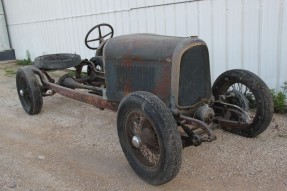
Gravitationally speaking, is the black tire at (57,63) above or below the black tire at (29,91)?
above

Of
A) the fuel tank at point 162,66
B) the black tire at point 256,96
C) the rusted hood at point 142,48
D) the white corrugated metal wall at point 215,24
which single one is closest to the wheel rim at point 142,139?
the fuel tank at point 162,66

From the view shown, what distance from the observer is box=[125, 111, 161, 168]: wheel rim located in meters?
3.39

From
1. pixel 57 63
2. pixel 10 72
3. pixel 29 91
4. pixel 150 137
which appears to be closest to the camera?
pixel 150 137

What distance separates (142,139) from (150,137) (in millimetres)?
86

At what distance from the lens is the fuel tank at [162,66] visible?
144 inches

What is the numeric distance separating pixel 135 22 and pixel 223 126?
12.9ft

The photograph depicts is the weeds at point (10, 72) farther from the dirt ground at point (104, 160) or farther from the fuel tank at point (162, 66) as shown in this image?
the fuel tank at point (162, 66)

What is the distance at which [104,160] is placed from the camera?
4074 mm

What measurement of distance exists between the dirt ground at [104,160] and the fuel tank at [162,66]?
0.69 meters

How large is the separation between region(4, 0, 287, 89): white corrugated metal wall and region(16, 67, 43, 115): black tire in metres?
2.63

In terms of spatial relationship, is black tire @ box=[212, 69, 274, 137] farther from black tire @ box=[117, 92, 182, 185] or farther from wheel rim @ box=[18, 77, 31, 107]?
wheel rim @ box=[18, 77, 31, 107]

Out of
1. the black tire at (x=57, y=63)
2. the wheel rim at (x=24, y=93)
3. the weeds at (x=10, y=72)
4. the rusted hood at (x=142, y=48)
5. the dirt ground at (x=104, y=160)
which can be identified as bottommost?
the weeds at (x=10, y=72)

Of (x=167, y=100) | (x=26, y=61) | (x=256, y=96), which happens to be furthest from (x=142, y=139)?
(x=26, y=61)

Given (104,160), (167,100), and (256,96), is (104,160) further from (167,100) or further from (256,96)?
(256,96)
